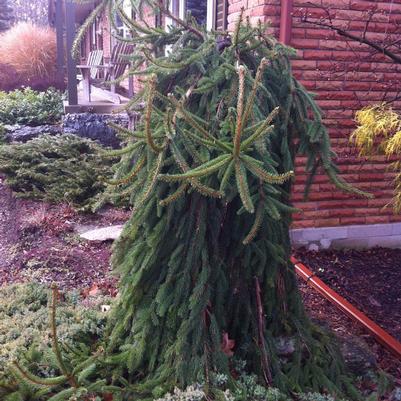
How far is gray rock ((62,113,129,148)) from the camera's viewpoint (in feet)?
28.0

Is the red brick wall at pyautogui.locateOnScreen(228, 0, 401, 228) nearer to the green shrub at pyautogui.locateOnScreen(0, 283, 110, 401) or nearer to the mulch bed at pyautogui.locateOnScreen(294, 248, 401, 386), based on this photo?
the mulch bed at pyautogui.locateOnScreen(294, 248, 401, 386)

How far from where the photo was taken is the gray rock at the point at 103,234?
5.04 m

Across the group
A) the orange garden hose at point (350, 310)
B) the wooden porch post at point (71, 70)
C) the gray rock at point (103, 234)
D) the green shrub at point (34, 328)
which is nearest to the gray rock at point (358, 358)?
the orange garden hose at point (350, 310)

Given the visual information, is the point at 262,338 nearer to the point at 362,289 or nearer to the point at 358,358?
the point at 358,358

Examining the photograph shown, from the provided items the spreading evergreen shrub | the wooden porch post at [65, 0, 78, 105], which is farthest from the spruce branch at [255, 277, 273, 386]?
the wooden porch post at [65, 0, 78, 105]

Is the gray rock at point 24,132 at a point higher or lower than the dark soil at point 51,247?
higher

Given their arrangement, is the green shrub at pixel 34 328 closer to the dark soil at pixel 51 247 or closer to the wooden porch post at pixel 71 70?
the dark soil at pixel 51 247

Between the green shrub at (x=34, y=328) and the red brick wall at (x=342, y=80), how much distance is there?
2566 millimetres

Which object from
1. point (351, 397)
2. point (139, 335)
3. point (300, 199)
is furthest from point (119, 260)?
point (300, 199)

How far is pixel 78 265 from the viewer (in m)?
4.48

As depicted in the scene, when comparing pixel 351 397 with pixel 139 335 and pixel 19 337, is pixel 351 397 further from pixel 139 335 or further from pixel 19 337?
pixel 19 337

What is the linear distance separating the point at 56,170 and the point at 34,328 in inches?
150

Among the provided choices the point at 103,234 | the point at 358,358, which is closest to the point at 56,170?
the point at 103,234

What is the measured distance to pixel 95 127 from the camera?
8.57m
